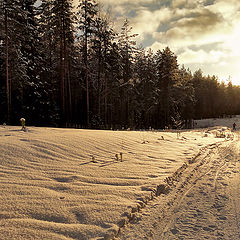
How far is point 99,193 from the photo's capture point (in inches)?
119

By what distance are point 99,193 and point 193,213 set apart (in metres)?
1.64

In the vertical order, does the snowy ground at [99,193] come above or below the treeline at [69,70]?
below

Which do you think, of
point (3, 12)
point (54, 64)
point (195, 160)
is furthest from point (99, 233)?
point (54, 64)

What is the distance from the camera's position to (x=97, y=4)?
1889 centimetres

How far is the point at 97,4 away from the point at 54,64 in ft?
36.8

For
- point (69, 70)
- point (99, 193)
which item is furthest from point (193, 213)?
point (69, 70)

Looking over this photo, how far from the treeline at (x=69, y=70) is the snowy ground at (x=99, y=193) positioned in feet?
27.2

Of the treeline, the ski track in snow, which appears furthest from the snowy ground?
the treeline

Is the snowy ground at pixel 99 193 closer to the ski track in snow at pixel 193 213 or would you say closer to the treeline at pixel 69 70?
the ski track in snow at pixel 193 213

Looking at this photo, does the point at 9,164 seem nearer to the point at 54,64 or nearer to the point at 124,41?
the point at 54,64

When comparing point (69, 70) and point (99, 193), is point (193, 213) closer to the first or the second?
point (99, 193)

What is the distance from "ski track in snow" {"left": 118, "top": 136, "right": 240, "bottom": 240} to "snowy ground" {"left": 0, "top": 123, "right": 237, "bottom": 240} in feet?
0.05

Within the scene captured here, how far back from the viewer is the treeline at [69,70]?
54.2 ft

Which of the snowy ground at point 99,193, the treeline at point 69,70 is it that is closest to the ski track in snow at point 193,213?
the snowy ground at point 99,193
